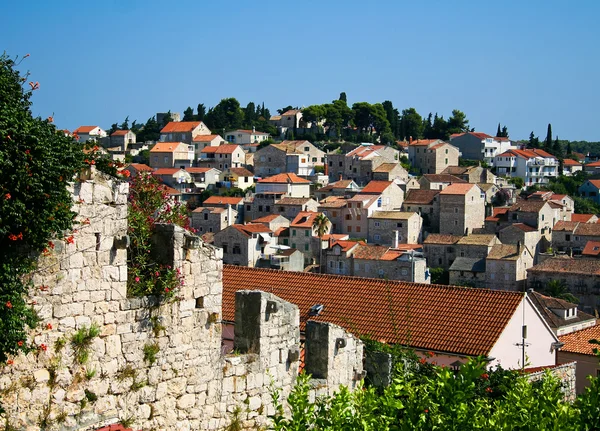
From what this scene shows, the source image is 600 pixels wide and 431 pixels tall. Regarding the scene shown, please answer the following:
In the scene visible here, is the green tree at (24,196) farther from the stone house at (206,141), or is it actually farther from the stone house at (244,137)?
the stone house at (244,137)

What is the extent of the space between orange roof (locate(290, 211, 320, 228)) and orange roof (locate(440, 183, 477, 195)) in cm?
1492

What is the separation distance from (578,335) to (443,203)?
220 ft

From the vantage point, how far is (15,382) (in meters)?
7.80

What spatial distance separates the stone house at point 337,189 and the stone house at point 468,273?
26.7 metres

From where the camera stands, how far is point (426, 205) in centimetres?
10088

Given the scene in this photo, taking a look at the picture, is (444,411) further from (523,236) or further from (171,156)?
(171,156)

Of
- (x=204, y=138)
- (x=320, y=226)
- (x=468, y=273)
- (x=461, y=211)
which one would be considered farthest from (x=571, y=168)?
(x=468, y=273)

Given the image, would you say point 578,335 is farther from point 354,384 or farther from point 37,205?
point 37,205

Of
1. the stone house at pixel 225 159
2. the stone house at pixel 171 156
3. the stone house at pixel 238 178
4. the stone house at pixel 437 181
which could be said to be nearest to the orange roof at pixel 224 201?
the stone house at pixel 238 178

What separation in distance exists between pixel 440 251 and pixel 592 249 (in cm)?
1416

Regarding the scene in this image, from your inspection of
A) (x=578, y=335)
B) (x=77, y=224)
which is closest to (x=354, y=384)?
(x=77, y=224)

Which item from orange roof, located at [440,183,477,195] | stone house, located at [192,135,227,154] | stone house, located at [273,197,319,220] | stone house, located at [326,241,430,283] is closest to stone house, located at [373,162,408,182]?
orange roof, located at [440,183,477,195]

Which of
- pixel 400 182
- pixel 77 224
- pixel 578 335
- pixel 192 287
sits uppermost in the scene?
pixel 400 182

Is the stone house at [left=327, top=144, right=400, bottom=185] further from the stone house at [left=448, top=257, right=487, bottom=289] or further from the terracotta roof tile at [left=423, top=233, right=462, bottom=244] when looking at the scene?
the stone house at [left=448, top=257, right=487, bottom=289]
